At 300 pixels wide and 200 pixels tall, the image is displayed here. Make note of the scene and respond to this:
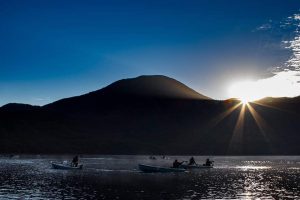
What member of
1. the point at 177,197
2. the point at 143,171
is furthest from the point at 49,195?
the point at 143,171

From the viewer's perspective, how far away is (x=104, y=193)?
2002 inches

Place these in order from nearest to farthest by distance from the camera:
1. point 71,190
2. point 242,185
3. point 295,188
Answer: point 71,190
point 295,188
point 242,185

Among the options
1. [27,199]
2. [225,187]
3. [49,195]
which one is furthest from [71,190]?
[225,187]

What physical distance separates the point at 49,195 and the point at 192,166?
55.9m

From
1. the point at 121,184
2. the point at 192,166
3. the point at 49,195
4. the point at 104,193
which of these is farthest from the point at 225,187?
the point at 192,166

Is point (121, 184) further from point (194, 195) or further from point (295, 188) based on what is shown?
point (295, 188)

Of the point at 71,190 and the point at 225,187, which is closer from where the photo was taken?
the point at 71,190

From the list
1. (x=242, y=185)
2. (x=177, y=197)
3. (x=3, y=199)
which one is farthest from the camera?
(x=242, y=185)

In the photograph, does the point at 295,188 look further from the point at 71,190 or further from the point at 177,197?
the point at 71,190

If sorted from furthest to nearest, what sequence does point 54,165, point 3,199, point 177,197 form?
1. point 54,165
2. point 177,197
3. point 3,199

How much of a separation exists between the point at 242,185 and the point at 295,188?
7.22 m

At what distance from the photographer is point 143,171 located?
285 feet

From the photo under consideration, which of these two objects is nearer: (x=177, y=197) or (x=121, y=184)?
(x=177, y=197)

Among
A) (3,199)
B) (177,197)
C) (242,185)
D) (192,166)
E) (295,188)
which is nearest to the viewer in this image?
(3,199)
